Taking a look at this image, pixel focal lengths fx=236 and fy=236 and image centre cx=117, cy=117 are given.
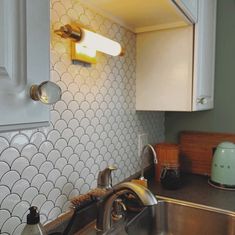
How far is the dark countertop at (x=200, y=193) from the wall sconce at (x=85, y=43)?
77cm

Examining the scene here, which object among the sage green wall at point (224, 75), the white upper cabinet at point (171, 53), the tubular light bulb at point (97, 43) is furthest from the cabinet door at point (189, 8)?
the sage green wall at point (224, 75)

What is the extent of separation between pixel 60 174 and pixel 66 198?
0.34 ft

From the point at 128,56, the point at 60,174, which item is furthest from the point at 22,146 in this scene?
the point at 128,56

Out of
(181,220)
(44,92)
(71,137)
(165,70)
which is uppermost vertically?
(165,70)

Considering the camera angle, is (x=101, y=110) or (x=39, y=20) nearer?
(x=39, y=20)

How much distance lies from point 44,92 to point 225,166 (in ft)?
3.97

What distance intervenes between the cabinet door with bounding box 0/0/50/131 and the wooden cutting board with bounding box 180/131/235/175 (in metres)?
1.34

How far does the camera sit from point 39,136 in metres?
0.75

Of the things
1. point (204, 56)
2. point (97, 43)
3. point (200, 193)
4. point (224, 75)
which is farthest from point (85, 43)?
point (224, 75)

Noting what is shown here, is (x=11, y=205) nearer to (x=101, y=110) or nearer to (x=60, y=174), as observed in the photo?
(x=60, y=174)

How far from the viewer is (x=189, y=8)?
1.00 m

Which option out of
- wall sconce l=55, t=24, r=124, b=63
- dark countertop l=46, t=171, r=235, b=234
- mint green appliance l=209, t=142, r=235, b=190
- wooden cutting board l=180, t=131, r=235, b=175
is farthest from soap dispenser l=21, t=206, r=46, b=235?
wooden cutting board l=180, t=131, r=235, b=175

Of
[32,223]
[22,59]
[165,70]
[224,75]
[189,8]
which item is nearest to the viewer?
[22,59]

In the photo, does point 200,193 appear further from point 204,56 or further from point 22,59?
point 22,59
